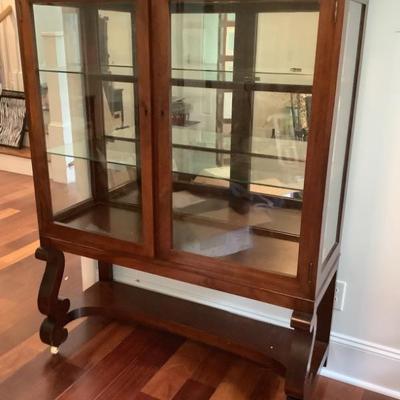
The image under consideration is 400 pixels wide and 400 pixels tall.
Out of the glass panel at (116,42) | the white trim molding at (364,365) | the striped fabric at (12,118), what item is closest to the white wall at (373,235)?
the white trim molding at (364,365)

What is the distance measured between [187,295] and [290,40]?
111 cm

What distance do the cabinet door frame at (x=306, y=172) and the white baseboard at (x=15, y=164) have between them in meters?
2.84

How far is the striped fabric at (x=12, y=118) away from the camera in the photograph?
4223 mm

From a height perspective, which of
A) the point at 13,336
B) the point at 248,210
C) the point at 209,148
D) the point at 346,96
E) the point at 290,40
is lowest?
the point at 13,336

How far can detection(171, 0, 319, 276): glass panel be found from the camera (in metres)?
1.39

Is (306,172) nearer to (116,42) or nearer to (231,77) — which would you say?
(231,77)

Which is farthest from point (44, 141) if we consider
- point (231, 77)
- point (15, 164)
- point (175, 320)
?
point (15, 164)

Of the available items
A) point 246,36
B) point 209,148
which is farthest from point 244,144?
point 246,36

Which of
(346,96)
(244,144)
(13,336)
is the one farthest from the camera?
(13,336)

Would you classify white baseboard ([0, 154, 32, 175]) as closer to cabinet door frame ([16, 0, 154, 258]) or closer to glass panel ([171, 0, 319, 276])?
cabinet door frame ([16, 0, 154, 258])

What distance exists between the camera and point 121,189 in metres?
1.76

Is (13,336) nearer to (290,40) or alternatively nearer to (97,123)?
(97,123)

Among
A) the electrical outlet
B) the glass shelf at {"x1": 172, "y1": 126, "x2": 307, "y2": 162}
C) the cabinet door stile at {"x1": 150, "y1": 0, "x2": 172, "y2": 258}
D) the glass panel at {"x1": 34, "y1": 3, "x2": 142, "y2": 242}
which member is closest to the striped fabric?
the glass panel at {"x1": 34, "y1": 3, "x2": 142, "y2": 242}

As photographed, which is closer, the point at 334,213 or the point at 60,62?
the point at 334,213
